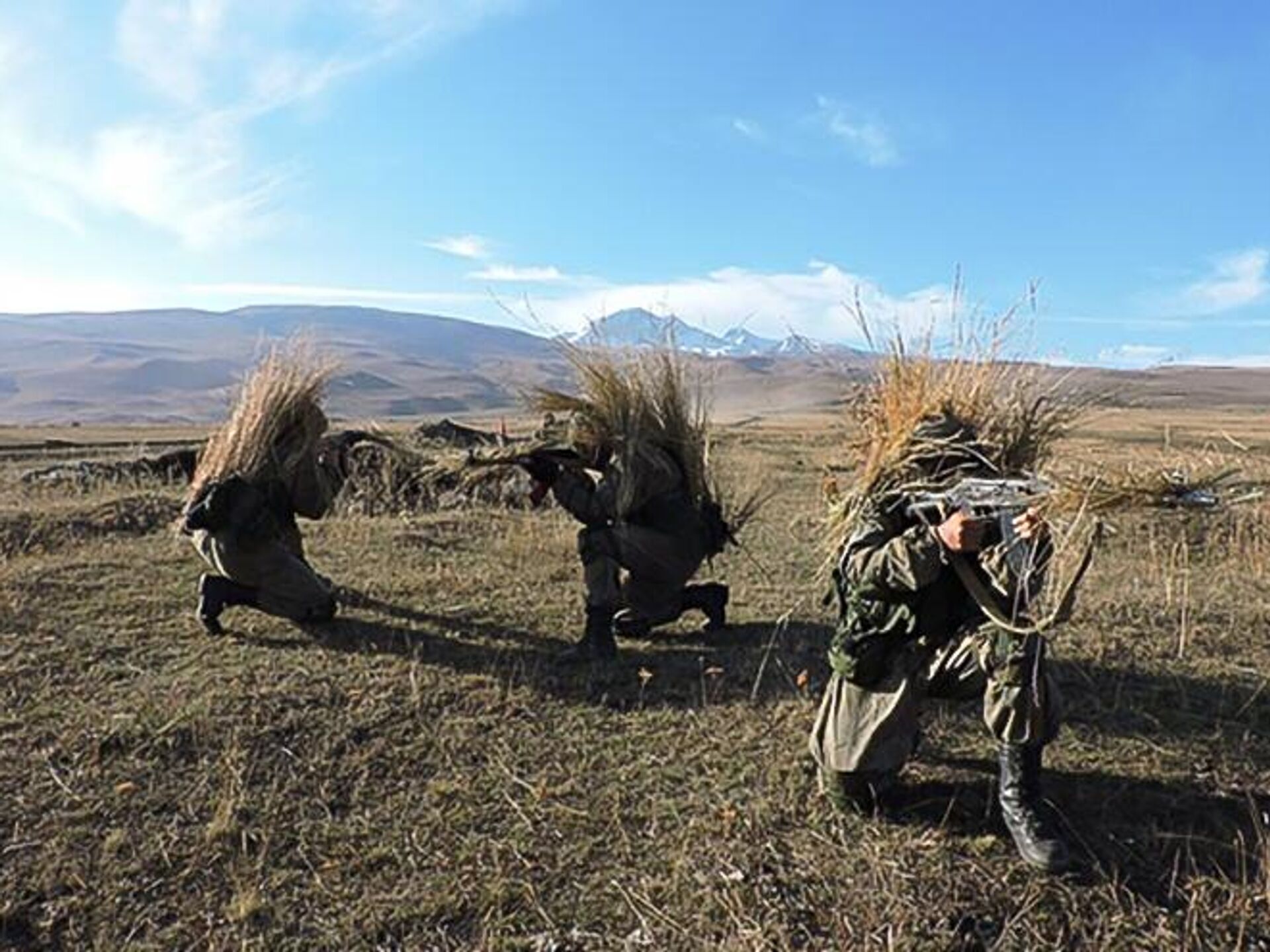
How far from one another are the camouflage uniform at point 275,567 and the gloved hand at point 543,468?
4.51 feet

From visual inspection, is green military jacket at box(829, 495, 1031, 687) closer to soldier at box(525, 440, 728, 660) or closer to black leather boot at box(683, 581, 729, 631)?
soldier at box(525, 440, 728, 660)

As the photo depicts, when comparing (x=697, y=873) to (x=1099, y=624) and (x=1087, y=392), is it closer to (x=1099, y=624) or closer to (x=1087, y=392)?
(x=1087, y=392)

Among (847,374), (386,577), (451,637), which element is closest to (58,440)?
(386,577)

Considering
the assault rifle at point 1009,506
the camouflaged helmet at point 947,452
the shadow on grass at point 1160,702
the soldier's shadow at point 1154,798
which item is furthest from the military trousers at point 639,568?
the assault rifle at point 1009,506

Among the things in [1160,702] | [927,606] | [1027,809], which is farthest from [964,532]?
[1160,702]

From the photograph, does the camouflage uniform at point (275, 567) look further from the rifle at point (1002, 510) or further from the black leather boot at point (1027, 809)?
the black leather boot at point (1027, 809)

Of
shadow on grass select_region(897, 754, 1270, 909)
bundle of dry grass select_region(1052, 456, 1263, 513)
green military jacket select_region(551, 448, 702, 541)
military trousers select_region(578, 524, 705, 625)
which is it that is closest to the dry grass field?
shadow on grass select_region(897, 754, 1270, 909)

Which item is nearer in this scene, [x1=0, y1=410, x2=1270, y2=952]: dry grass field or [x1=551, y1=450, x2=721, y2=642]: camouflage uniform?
[x1=0, y1=410, x2=1270, y2=952]: dry grass field

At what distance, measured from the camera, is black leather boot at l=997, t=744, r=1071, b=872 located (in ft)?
10.00

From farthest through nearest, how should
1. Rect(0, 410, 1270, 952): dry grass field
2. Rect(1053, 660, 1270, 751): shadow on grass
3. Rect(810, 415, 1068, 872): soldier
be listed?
Rect(1053, 660, 1270, 751): shadow on grass < Rect(810, 415, 1068, 872): soldier < Rect(0, 410, 1270, 952): dry grass field

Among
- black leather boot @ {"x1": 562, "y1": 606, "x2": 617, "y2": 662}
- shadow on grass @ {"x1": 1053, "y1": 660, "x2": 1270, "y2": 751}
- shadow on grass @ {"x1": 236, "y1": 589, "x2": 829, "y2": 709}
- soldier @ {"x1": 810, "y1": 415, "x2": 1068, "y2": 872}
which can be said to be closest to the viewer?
soldier @ {"x1": 810, "y1": 415, "x2": 1068, "y2": 872}

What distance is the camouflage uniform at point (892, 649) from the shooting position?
3.29m

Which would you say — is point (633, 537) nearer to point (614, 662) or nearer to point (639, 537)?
point (639, 537)

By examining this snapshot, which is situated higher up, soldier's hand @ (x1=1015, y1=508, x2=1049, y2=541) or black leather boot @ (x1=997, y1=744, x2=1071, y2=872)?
soldier's hand @ (x1=1015, y1=508, x2=1049, y2=541)
